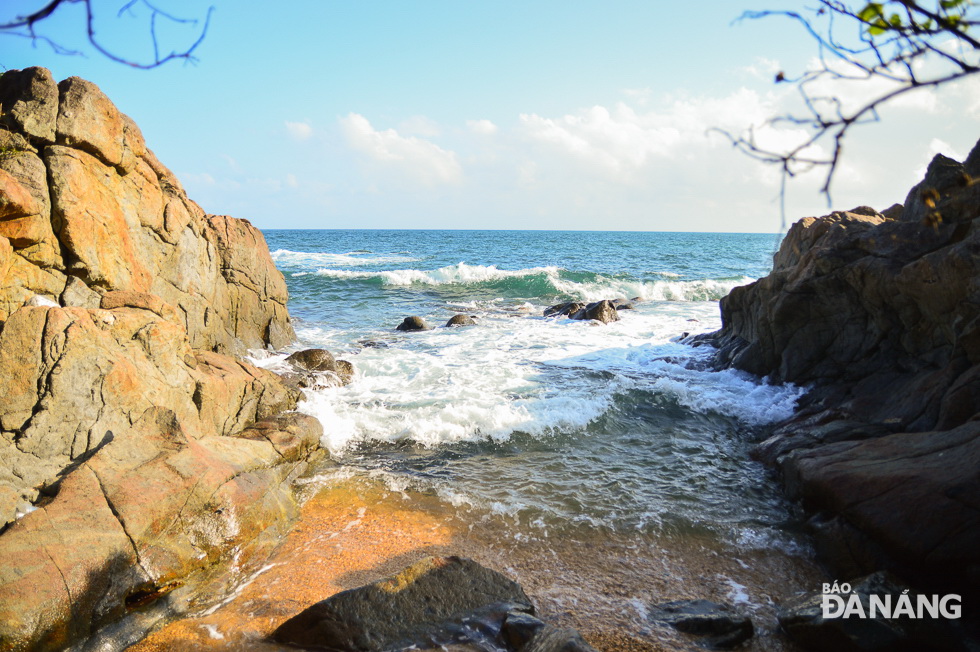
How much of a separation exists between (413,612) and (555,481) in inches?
126

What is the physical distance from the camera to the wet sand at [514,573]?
170 inches

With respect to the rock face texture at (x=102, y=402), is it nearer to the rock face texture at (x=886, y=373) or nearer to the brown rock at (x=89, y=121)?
the brown rock at (x=89, y=121)

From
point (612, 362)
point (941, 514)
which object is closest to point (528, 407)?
point (612, 362)

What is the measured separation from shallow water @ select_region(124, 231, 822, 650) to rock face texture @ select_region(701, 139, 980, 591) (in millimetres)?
490

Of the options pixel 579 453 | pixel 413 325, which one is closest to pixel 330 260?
pixel 413 325

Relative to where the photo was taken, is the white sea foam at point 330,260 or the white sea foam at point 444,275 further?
the white sea foam at point 330,260

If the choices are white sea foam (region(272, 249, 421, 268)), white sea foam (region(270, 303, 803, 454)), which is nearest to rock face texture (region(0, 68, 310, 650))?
white sea foam (region(270, 303, 803, 454))

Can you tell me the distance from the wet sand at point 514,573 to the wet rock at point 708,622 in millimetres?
111

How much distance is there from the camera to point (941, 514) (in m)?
4.66

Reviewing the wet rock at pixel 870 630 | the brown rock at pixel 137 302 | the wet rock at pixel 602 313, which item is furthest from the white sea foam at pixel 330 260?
the wet rock at pixel 870 630

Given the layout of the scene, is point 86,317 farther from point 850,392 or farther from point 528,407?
point 850,392

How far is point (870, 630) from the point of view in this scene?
4008 mm

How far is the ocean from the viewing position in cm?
530

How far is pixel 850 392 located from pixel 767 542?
149 inches
